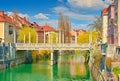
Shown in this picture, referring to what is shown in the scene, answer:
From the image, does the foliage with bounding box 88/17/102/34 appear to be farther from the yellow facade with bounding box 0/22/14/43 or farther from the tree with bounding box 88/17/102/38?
the yellow facade with bounding box 0/22/14/43

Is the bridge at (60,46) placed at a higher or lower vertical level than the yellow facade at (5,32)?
lower

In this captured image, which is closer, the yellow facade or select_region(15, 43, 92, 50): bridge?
select_region(15, 43, 92, 50): bridge

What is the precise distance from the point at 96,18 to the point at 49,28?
2167 inches

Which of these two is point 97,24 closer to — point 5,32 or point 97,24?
point 97,24

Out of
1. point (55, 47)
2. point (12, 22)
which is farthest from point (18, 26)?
point (55, 47)

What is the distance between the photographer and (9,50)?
2280 inches

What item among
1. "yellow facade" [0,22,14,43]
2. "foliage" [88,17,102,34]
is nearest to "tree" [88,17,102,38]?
"foliage" [88,17,102,34]

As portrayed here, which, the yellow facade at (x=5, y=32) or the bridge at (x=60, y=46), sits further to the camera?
the yellow facade at (x=5, y=32)

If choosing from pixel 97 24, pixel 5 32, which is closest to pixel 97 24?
pixel 97 24

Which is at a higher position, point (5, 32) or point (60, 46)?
point (5, 32)

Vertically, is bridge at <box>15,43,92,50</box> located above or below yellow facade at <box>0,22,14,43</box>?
below

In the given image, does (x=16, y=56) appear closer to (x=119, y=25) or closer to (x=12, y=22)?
(x=12, y=22)

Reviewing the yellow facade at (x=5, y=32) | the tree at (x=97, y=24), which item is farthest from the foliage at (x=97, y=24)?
the yellow facade at (x=5, y=32)

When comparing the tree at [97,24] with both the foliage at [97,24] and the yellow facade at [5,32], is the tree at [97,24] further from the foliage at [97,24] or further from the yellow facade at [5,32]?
the yellow facade at [5,32]
